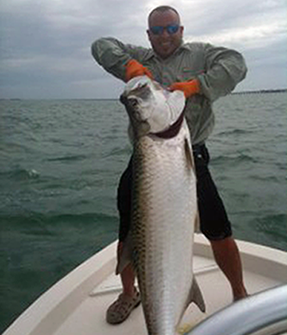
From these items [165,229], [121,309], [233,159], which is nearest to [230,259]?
[121,309]

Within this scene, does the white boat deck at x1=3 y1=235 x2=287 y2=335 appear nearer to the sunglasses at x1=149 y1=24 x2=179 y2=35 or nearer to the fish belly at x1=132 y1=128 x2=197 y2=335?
the fish belly at x1=132 y1=128 x2=197 y2=335

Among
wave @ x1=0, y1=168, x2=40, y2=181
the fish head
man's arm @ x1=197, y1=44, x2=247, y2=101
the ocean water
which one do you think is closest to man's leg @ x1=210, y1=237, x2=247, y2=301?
man's arm @ x1=197, y1=44, x2=247, y2=101

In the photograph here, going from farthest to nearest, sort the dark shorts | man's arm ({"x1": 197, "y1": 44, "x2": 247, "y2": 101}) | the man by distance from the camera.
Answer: the dark shorts < the man < man's arm ({"x1": 197, "y1": 44, "x2": 247, "y2": 101})

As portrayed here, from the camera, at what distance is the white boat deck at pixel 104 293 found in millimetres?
3107

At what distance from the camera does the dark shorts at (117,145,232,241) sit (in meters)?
Answer: 3.06

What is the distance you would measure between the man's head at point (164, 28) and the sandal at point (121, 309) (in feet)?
5.62

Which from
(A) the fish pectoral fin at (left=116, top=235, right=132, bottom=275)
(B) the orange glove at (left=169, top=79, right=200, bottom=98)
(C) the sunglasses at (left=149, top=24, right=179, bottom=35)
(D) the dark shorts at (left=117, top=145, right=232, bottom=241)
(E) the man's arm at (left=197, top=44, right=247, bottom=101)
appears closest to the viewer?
(A) the fish pectoral fin at (left=116, top=235, right=132, bottom=275)

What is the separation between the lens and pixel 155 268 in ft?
6.63

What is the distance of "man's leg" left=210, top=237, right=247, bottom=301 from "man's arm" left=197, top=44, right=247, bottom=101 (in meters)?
0.99

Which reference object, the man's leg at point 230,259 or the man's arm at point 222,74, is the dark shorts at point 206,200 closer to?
the man's leg at point 230,259

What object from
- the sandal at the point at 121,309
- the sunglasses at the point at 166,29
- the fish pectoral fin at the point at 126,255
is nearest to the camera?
the fish pectoral fin at the point at 126,255

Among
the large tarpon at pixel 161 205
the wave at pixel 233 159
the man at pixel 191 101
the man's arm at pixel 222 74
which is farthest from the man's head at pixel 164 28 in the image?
the wave at pixel 233 159

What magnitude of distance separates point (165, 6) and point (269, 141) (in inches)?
628

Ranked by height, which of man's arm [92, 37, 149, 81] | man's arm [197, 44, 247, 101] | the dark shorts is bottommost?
the dark shorts
